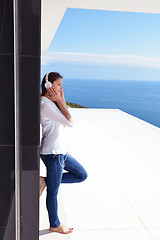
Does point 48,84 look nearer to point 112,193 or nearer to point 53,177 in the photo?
point 53,177

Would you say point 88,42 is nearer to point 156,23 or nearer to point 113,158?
point 156,23

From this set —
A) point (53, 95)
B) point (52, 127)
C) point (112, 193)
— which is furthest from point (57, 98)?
point (112, 193)

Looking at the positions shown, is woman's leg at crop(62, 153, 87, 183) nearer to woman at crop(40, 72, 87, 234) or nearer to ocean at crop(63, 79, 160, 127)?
woman at crop(40, 72, 87, 234)

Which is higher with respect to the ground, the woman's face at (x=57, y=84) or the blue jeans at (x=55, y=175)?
the woman's face at (x=57, y=84)

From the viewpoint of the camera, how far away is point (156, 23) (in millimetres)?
52375

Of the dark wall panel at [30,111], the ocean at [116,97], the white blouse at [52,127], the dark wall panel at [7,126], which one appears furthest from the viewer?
the ocean at [116,97]

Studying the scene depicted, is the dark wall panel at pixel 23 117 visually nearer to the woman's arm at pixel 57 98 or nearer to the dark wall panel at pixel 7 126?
the dark wall panel at pixel 7 126

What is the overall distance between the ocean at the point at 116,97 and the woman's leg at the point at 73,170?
90.5 feet

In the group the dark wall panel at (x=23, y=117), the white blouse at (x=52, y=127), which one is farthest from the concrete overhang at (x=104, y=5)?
the dark wall panel at (x=23, y=117)

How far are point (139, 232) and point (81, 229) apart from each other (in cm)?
50

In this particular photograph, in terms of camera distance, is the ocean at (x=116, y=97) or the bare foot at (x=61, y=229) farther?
the ocean at (x=116, y=97)

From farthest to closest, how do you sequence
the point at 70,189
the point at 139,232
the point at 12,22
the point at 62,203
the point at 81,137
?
the point at 81,137, the point at 70,189, the point at 62,203, the point at 139,232, the point at 12,22

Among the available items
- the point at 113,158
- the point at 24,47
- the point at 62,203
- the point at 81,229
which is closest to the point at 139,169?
the point at 113,158

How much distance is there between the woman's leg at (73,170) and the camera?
8.33ft
